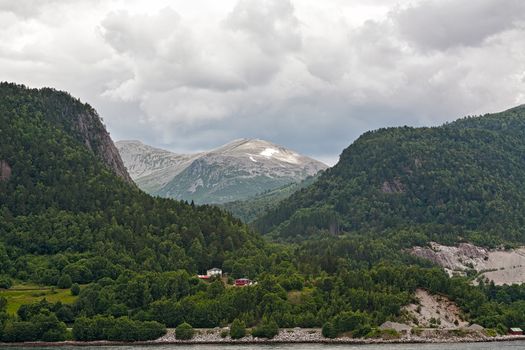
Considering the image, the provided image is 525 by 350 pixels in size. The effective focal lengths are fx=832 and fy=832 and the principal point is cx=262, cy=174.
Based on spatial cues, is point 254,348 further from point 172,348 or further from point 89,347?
point 89,347

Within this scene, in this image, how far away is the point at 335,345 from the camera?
19675 cm

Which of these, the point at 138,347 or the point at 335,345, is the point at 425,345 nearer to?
the point at 335,345

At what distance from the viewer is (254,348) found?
628ft

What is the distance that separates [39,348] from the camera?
645 feet

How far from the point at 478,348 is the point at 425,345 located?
1320 centimetres

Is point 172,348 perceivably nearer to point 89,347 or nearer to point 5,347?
point 89,347

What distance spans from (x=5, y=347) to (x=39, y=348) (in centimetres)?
901

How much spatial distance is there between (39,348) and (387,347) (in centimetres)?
8158

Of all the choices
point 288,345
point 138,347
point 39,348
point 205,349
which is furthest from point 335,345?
point 39,348

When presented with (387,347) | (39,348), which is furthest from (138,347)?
(387,347)

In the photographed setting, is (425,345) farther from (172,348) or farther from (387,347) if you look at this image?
(172,348)

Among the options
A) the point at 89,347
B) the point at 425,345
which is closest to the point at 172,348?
the point at 89,347

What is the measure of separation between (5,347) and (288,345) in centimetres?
6759

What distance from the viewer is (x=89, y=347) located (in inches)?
7849
